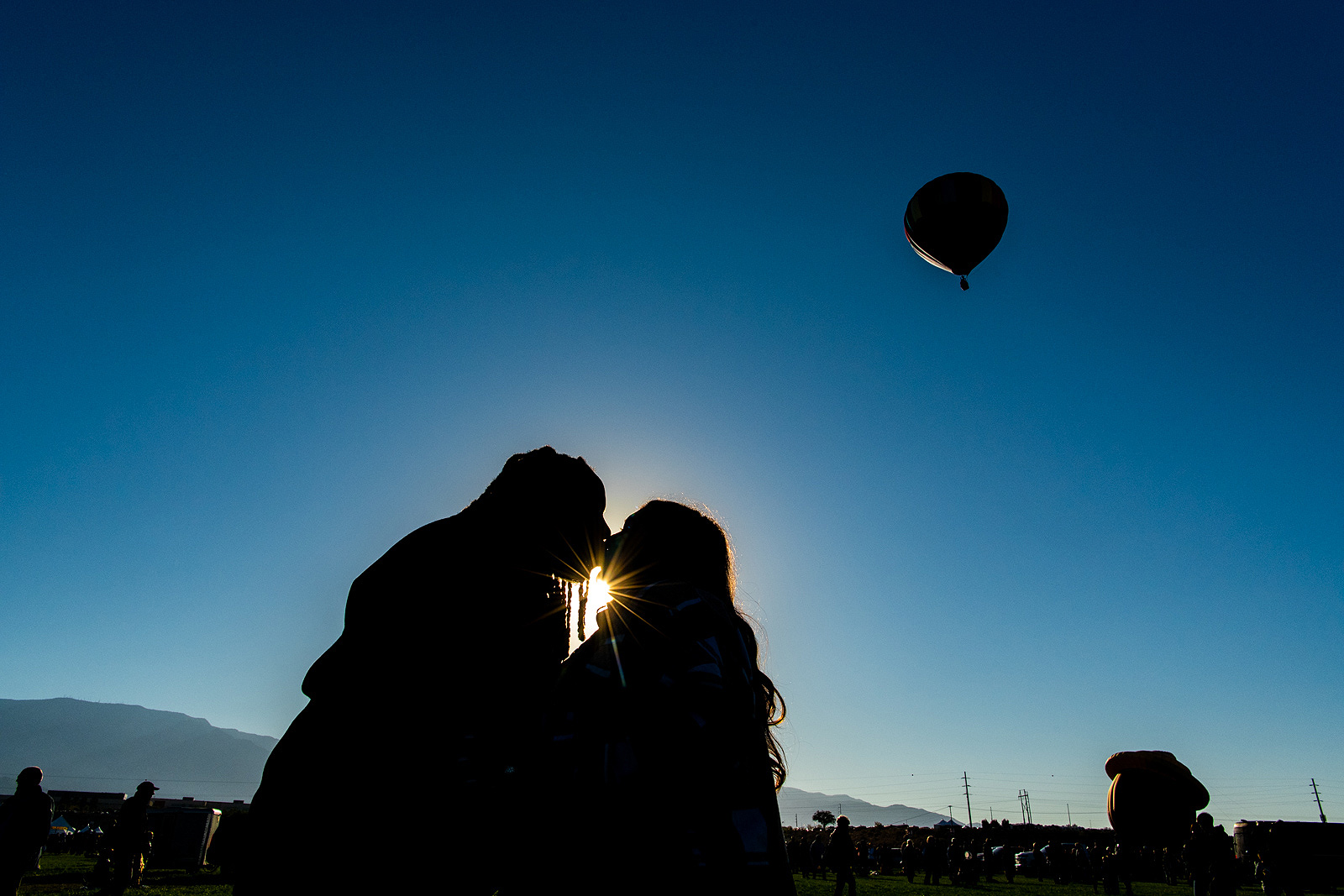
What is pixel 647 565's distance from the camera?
1.86 meters

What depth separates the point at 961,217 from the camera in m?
14.1

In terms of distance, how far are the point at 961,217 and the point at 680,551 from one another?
47.3 feet

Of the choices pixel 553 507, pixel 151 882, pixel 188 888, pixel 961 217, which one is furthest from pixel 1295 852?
pixel 151 882

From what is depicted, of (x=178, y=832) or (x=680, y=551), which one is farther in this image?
(x=178, y=832)

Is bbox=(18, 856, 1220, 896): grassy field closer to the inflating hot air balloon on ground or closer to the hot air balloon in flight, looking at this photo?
the inflating hot air balloon on ground

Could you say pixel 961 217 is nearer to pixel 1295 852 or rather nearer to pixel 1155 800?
pixel 1155 800

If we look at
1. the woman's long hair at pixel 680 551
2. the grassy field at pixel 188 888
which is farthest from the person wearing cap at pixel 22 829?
the woman's long hair at pixel 680 551

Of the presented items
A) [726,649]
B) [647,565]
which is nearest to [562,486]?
[647,565]

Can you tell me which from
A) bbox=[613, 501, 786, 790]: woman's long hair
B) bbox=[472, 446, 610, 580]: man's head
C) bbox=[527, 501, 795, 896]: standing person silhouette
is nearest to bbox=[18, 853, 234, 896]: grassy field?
bbox=[472, 446, 610, 580]: man's head

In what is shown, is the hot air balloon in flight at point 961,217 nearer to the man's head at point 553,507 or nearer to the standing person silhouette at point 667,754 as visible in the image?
the man's head at point 553,507

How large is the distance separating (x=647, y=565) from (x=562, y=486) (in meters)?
0.89

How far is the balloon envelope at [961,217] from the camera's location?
14125mm

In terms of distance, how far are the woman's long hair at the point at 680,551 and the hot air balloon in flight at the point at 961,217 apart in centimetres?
1392

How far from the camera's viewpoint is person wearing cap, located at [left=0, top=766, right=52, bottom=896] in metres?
7.45
